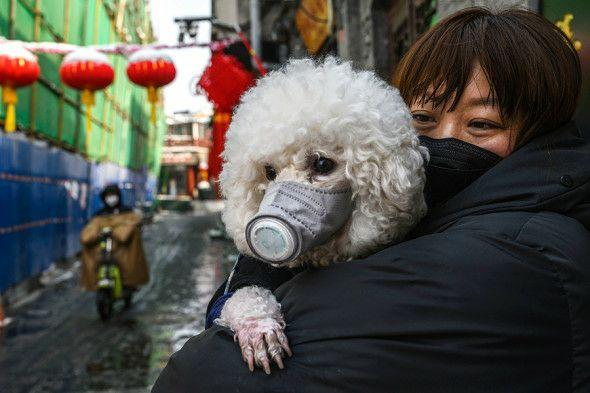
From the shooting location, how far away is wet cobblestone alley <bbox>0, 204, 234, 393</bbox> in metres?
5.95

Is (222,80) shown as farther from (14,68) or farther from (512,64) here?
(512,64)

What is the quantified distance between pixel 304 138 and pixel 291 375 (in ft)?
1.55

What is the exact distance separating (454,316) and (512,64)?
2.32 feet

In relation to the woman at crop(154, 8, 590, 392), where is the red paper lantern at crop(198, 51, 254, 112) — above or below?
above

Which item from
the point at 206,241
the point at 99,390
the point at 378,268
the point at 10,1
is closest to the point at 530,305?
the point at 378,268

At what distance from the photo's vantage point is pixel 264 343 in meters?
1.30

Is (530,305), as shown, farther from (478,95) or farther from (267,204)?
(478,95)

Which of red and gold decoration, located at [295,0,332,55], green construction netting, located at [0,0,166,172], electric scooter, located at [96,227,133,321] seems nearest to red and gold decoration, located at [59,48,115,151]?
green construction netting, located at [0,0,166,172]

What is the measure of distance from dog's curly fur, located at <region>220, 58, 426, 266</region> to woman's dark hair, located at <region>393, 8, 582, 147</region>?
0.34 meters

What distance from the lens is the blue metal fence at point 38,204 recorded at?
9.62 meters

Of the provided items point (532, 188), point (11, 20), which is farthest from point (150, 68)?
point (532, 188)

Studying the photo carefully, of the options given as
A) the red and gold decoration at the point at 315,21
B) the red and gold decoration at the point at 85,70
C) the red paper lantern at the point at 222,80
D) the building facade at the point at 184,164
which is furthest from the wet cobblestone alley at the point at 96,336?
the building facade at the point at 184,164

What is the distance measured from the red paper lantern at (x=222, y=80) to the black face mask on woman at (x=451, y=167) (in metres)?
10.7

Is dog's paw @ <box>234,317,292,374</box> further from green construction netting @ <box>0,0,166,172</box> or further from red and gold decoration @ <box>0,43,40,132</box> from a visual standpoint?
green construction netting @ <box>0,0,166,172</box>
